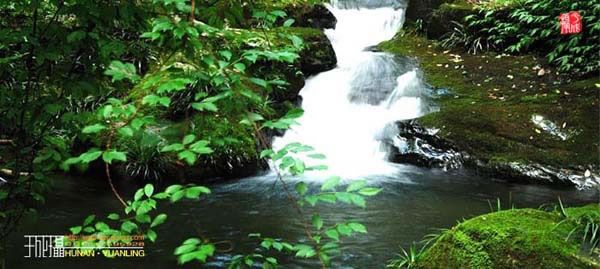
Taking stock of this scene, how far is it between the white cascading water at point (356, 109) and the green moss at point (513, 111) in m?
0.68

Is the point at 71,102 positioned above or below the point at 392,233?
above

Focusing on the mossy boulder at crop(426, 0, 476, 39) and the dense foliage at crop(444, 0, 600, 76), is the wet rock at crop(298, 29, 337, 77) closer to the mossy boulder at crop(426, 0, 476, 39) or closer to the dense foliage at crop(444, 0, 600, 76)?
the dense foliage at crop(444, 0, 600, 76)

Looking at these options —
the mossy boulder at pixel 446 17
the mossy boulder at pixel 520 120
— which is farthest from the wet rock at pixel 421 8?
the mossy boulder at pixel 520 120

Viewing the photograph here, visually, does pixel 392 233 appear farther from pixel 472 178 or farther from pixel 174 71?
pixel 174 71

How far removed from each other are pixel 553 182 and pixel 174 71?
5.94 meters

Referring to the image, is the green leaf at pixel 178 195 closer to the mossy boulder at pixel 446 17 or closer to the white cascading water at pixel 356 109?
the white cascading water at pixel 356 109

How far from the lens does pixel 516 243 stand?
2.49 meters

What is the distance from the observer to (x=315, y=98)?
9070mm

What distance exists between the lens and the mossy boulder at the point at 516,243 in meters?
2.38

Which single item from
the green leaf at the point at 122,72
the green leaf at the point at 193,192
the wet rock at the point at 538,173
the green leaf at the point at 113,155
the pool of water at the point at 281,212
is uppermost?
the green leaf at the point at 122,72

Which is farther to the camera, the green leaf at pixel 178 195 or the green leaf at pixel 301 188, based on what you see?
the green leaf at pixel 301 188

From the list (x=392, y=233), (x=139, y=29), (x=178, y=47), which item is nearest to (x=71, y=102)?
(x=139, y=29)

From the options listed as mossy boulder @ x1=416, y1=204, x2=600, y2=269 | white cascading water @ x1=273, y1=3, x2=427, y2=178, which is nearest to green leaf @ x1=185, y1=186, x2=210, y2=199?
mossy boulder @ x1=416, y1=204, x2=600, y2=269

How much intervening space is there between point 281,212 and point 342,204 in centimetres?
70
